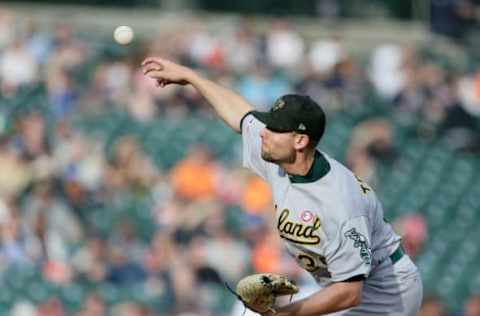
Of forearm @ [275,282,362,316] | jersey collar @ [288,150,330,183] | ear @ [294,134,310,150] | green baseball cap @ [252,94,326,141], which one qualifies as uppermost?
green baseball cap @ [252,94,326,141]

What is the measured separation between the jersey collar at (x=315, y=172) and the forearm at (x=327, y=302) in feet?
1.61

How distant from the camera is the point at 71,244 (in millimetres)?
12562

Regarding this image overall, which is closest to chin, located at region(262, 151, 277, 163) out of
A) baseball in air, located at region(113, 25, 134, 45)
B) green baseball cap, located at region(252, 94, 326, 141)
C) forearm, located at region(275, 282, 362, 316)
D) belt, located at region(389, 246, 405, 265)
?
green baseball cap, located at region(252, 94, 326, 141)

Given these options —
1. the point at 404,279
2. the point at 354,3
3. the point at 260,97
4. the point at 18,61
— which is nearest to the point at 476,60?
the point at 354,3

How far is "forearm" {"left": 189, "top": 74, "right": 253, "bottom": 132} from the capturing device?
6.80 metres

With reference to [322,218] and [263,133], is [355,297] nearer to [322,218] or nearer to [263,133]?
[322,218]

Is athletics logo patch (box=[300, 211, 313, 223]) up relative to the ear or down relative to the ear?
down

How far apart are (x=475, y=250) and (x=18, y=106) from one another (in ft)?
16.5

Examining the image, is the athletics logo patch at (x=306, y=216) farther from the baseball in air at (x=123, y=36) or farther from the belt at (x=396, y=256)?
the baseball in air at (x=123, y=36)

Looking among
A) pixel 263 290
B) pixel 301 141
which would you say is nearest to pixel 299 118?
Answer: pixel 301 141

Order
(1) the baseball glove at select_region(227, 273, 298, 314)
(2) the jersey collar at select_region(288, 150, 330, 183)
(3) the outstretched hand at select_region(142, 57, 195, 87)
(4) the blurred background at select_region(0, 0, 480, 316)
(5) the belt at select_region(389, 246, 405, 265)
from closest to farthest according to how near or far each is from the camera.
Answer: (1) the baseball glove at select_region(227, 273, 298, 314), (2) the jersey collar at select_region(288, 150, 330, 183), (5) the belt at select_region(389, 246, 405, 265), (3) the outstretched hand at select_region(142, 57, 195, 87), (4) the blurred background at select_region(0, 0, 480, 316)

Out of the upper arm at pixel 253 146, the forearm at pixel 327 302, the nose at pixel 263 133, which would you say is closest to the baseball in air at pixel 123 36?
the upper arm at pixel 253 146

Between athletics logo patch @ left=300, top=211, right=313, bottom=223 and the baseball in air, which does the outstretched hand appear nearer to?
the baseball in air

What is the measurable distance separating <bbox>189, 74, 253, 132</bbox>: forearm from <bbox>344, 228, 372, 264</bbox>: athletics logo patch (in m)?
1.05
